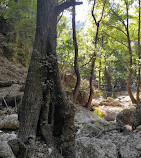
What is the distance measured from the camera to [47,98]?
443 centimetres

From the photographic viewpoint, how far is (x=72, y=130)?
14.5 ft

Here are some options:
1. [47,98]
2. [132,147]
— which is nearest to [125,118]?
[132,147]

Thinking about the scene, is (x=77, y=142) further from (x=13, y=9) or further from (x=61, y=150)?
(x=13, y=9)

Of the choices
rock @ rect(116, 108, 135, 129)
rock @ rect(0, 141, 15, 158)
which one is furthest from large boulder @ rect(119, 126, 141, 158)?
rock @ rect(0, 141, 15, 158)

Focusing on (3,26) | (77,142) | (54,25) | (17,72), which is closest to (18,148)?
(77,142)

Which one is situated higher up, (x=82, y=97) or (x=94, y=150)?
(x=82, y=97)

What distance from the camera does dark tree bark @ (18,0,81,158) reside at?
4075mm

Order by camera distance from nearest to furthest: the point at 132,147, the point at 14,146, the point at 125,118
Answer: the point at 14,146 < the point at 132,147 < the point at 125,118

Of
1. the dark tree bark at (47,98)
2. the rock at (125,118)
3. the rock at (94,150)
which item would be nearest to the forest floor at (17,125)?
the rock at (94,150)

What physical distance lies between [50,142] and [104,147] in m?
1.95

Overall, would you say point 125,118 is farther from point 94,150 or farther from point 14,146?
point 14,146

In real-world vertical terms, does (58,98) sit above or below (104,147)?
above

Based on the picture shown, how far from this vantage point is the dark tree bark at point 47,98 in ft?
13.4

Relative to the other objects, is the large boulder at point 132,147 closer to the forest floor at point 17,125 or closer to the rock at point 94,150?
the forest floor at point 17,125
